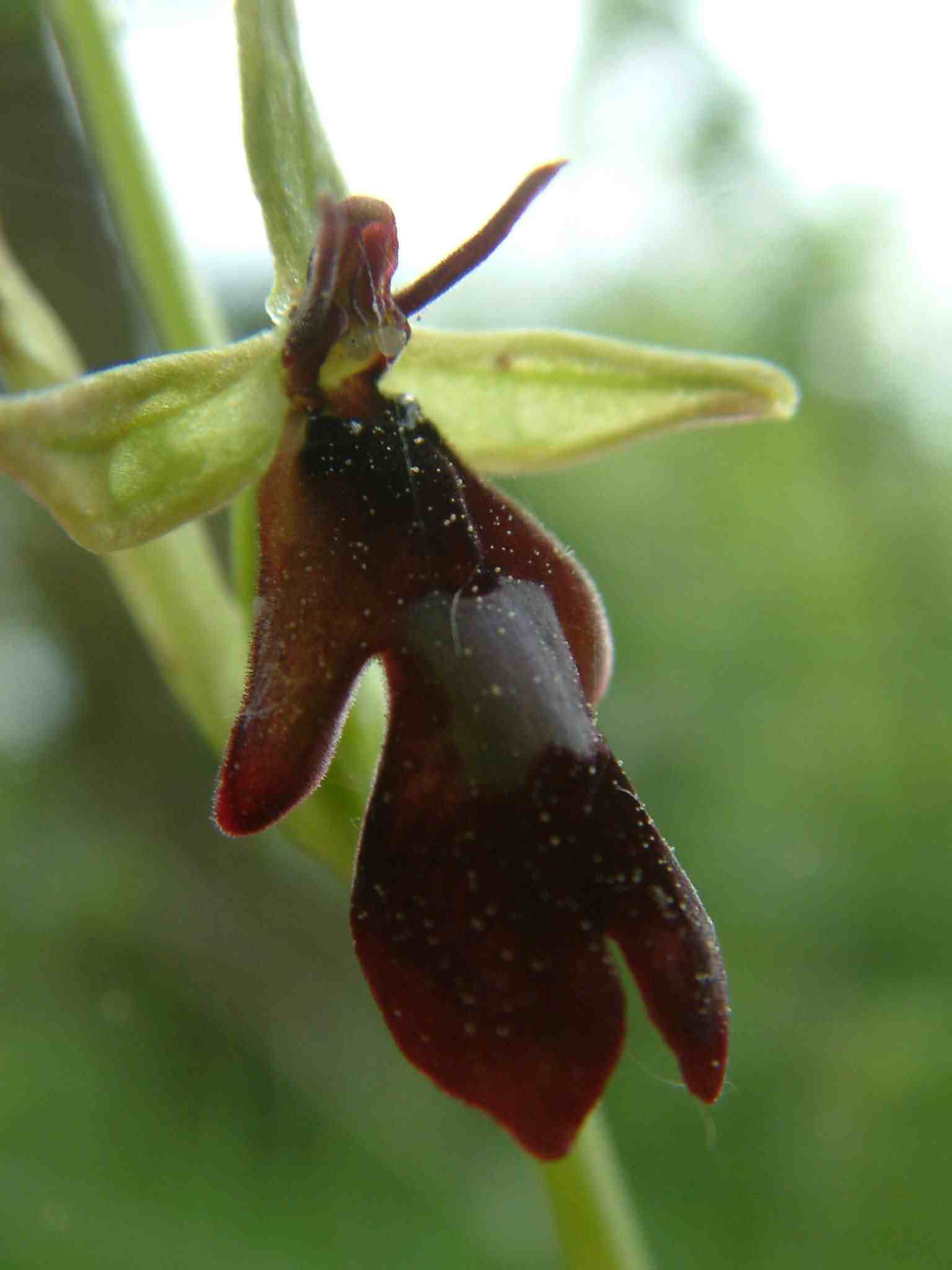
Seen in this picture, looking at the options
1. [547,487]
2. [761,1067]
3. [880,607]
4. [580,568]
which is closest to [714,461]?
[547,487]

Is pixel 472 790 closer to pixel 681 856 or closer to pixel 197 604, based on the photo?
pixel 197 604

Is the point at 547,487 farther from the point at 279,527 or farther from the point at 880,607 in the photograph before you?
the point at 279,527

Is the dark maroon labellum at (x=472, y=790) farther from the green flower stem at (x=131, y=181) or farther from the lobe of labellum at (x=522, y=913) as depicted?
the green flower stem at (x=131, y=181)

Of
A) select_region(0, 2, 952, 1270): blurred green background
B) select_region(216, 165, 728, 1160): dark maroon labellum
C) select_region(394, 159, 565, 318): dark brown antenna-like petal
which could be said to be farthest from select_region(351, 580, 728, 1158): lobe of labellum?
select_region(0, 2, 952, 1270): blurred green background

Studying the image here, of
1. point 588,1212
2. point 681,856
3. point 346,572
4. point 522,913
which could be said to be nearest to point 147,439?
point 346,572

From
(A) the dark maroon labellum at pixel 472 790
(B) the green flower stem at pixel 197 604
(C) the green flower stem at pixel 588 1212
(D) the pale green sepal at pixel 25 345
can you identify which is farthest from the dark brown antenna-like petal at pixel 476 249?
(C) the green flower stem at pixel 588 1212

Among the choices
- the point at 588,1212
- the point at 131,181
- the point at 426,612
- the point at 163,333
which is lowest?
the point at 588,1212
